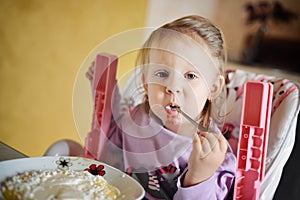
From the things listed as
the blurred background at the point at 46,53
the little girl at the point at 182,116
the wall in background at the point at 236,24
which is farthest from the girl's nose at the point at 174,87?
the wall in background at the point at 236,24

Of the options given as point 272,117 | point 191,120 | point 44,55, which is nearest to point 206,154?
point 191,120

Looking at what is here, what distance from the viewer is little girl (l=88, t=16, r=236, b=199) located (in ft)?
1.83

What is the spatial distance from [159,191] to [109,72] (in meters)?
0.21

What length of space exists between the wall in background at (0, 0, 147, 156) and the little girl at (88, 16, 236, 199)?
0.50 meters

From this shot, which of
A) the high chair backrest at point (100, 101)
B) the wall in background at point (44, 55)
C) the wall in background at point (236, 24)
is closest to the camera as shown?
the high chair backrest at point (100, 101)

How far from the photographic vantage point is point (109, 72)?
2.20ft

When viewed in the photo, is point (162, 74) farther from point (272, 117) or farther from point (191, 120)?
point (272, 117)

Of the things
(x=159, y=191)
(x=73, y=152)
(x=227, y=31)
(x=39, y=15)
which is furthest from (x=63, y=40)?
(x=227, y=31)

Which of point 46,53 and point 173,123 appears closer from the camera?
point 173,123

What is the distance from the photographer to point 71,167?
548 mm

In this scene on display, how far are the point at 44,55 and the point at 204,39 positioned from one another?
67 centimetres

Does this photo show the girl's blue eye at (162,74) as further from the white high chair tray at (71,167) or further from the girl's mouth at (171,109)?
the white high chair tray at (71,167)

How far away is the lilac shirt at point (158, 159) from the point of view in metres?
0.58

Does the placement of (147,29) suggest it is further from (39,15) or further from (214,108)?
(39,15)
